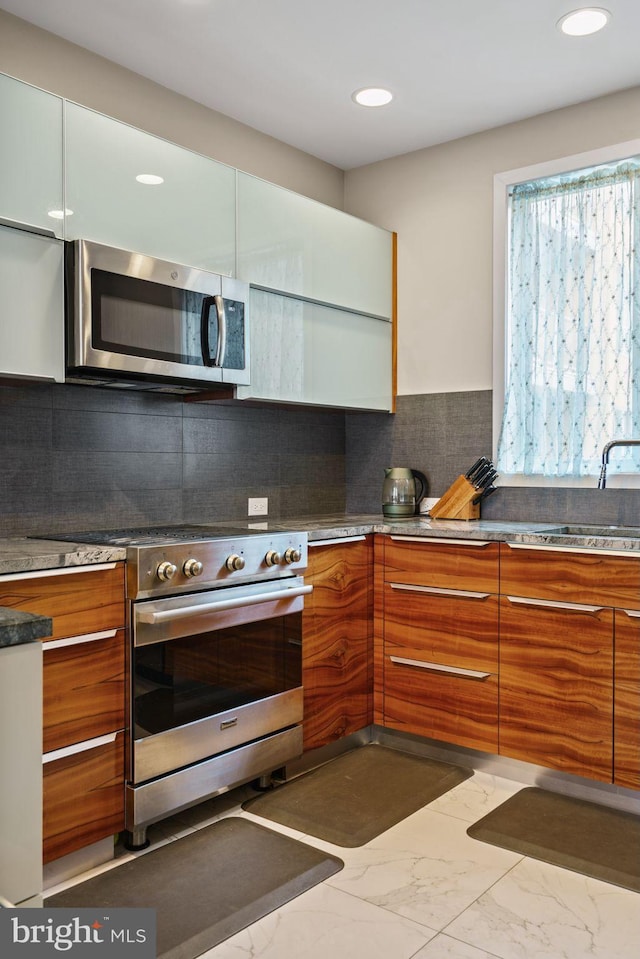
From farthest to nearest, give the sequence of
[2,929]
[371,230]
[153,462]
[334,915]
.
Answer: [371,230]
[153,462]
[334,915]
[2,929]

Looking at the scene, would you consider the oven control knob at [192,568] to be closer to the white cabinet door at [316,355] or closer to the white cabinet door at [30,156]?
the white cabinet door at [316,355]

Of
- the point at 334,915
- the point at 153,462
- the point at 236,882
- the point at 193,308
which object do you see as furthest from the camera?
the point at 153,462

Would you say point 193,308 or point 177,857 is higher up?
point 193,308

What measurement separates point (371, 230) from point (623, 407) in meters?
1.43

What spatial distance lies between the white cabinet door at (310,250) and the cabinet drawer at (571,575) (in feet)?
4.57

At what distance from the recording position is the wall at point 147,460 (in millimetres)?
2643

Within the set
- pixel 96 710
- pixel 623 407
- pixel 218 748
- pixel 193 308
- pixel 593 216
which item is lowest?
pixel 218 748

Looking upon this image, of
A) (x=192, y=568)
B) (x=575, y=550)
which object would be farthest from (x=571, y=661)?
(x=192, y=568)

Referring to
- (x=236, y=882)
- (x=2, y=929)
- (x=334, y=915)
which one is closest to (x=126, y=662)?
(x=236, y=882)

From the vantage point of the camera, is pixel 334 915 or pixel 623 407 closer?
pixel 334 915

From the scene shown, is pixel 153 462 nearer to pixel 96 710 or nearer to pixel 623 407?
pixel 96 710

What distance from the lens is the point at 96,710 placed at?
2.17 m

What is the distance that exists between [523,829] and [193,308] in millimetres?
2045

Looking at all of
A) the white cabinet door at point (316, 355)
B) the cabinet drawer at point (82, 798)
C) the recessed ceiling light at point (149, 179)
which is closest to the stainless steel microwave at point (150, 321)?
the white cabinet door at point (316, 355)
